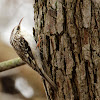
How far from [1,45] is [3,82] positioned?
0.42 metres

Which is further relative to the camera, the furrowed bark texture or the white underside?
the white underside

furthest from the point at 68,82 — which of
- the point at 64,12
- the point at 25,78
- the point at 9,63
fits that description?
the point at 25,78

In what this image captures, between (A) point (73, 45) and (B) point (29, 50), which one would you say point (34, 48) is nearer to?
(B) point (29, 50)

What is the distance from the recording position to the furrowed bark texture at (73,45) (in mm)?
845

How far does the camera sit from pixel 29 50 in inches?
44.4

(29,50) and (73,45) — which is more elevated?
(73,45)

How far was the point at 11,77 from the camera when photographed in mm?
2232

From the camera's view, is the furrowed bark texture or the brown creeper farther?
the brown creeper

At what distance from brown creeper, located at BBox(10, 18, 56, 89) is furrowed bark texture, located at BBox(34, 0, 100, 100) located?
6 cm

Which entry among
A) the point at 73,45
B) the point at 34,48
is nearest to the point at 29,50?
the point at 34,48

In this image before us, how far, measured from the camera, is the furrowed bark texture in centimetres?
85

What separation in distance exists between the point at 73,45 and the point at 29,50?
335mm

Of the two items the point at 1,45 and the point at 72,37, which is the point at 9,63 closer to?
the point at 1,45

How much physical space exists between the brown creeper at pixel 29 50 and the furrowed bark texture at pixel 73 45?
6cm
